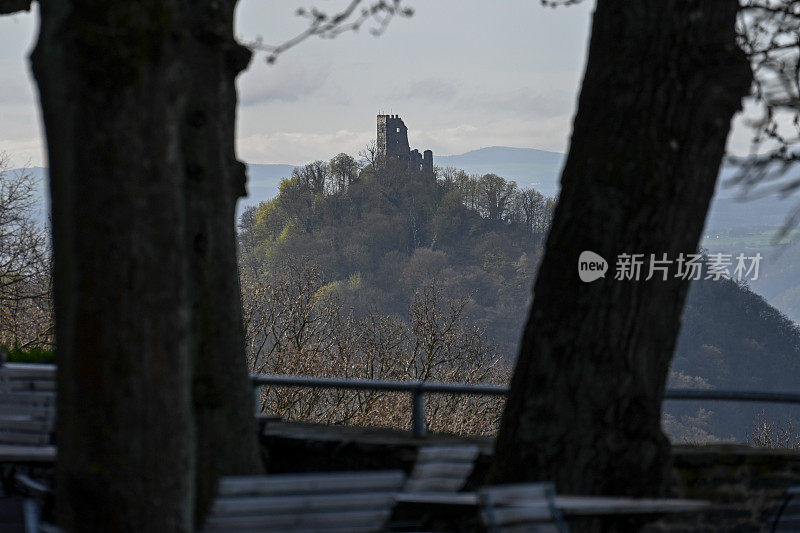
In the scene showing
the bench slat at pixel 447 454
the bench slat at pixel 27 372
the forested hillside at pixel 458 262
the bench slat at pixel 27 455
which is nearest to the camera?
the bench slat at pixel 447 454

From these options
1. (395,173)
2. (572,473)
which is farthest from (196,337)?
(395,173)

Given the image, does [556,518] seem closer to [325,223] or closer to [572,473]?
[572,473]

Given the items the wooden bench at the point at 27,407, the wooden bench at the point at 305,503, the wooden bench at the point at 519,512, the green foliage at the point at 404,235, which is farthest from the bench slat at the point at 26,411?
the green foliage at the point at 404,235

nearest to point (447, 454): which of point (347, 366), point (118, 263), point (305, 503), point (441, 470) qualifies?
point (441, 470)

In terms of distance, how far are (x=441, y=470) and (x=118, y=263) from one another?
2051mm

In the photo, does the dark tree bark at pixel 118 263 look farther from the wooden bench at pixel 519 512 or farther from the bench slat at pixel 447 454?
the bench slat at pixel 447 454

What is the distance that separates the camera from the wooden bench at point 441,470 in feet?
13.7

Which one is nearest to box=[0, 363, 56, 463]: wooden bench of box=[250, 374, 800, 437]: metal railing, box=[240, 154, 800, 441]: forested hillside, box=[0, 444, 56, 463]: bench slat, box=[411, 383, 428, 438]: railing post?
box=[0, 444, 56, 463]: bench slat

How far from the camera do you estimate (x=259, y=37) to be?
4.52 meters

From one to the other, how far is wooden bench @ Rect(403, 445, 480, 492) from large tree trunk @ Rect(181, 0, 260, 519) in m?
0.81

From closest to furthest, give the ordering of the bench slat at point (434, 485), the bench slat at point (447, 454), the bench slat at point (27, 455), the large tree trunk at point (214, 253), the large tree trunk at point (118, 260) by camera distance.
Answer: the large tree trunk at point (118, 260)
the large tree trunk at point (214, 253)
the bench slat at point (434, 485)
the bench slat at point (447, 454)
the bench slat at point (27, 455)

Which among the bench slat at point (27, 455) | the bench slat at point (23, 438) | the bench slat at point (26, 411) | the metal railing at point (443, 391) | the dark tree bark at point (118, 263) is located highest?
the dark tree bark at point (118, 263)

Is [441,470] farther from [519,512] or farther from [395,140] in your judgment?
[395,140]

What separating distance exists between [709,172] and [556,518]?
65.7 inches
